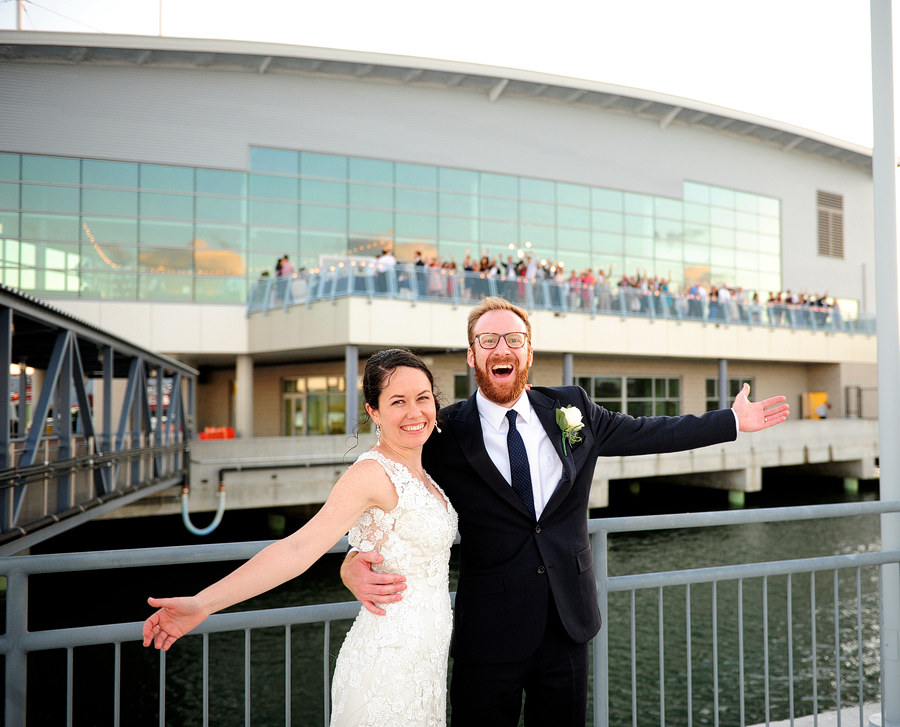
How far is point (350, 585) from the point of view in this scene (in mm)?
2488

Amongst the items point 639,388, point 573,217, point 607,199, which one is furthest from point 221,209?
point 639,388

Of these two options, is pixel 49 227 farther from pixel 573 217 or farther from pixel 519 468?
pixel 519 468

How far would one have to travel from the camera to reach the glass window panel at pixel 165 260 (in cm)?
2816

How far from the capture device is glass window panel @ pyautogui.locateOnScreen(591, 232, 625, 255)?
1346 inches

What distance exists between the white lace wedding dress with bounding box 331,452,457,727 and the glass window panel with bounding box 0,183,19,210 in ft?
98.4

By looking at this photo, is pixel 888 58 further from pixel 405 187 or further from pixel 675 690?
pixel 405 187

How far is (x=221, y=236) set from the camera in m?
29.1

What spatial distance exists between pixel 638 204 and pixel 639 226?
3.42ft

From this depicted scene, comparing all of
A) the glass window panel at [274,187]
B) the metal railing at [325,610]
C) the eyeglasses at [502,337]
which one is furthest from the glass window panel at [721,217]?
the eyeglasses at [502,337]

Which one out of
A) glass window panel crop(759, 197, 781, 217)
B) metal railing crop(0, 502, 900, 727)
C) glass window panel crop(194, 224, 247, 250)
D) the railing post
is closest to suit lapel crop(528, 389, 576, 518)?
metal railing crop(0, 502, 900, 727)

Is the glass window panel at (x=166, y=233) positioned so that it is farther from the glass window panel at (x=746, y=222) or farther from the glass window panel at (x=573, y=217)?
the glass window panel at (x=746, y=222)

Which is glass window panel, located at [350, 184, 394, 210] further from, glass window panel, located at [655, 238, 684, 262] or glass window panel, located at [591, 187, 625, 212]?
glass window panel, located at [655, 238, 684, 262]

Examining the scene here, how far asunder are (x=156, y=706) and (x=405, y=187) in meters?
24.7

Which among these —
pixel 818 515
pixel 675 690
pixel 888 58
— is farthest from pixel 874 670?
pixel 888 58
